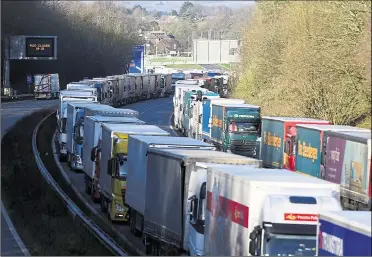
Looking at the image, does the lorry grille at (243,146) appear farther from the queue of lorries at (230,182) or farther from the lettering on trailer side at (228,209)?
the lettering on trailer side at (228,209)

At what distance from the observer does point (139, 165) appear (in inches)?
966

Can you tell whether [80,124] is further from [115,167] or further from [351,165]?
[351,165]

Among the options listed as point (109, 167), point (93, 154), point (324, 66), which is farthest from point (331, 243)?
point (324, 66)

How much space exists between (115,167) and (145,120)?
46.5 m

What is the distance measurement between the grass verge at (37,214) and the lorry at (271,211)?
7.04 metres

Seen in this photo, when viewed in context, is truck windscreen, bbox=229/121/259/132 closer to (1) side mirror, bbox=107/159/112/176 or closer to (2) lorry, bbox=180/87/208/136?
(2) lorry, bbox=180/87/208/136

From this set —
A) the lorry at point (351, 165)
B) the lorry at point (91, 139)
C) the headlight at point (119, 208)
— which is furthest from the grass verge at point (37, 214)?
the lorry at point (351, 165)

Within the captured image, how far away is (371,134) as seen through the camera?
26.3m

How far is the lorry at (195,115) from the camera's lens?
176 feet

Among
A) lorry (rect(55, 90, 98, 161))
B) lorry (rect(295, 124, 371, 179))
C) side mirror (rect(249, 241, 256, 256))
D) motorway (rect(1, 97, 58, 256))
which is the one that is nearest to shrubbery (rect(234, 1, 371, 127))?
lorry (rect(295, 124, 371, 179))

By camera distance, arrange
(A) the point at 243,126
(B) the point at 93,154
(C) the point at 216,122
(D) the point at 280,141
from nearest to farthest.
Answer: (B) the point at 93,154 < (D) the point at 280,141 < (A) the point at 243,126 < (C) the point at 216,122

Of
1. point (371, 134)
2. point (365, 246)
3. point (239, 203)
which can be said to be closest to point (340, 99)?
point (371, 134)

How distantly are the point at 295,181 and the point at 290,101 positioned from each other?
3605 centimetres

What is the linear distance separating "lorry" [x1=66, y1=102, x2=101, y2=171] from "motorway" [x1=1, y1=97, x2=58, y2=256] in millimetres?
10202
